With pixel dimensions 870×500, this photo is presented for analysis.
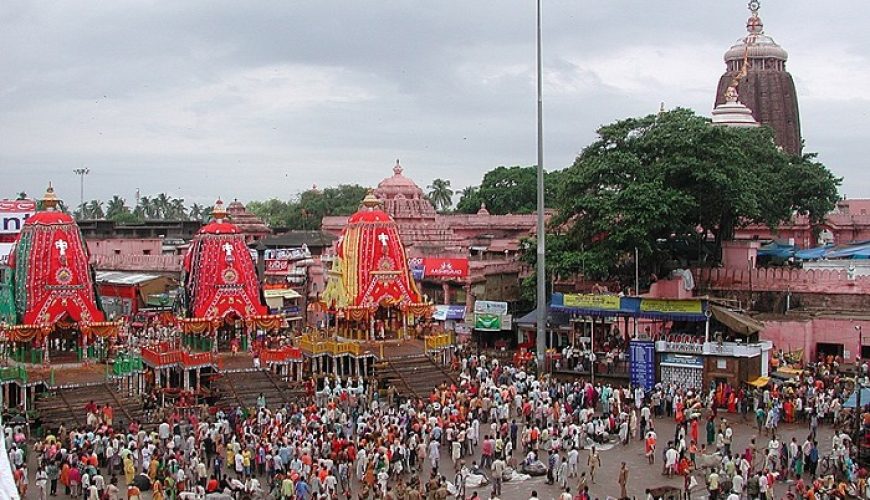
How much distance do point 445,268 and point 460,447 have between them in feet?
55.9

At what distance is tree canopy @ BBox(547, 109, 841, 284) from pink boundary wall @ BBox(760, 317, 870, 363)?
448 centimetres

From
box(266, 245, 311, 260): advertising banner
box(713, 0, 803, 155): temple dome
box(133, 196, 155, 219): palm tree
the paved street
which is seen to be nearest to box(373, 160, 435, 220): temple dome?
box(266, 245, 311, 260): advertising banner

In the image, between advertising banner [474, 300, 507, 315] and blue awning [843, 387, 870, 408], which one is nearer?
blue awning [843, 387, 870, 408]

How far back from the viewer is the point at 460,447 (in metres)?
20.5

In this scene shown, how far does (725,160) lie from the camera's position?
1319 inches

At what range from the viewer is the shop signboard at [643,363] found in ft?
86.6

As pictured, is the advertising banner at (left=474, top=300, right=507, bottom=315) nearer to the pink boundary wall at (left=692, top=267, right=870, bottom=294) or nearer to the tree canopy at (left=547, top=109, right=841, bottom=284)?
the tree canopy at (left=547, top=109, right=841, bottom=284)

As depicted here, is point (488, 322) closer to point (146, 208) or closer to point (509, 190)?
point (509, 190)

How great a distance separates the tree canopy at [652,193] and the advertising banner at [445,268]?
3.58 m

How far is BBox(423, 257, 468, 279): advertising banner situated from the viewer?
36969 millimetres

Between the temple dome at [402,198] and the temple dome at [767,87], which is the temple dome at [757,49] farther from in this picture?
the temple dome at [402,198]

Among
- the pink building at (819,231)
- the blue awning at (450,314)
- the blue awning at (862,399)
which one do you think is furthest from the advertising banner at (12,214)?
the blue awning at (862,399)

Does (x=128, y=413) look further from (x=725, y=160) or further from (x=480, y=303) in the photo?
(x=725, y=160)

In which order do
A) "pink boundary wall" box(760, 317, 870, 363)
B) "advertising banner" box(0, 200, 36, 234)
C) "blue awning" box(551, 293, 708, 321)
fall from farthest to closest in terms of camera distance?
"advertising banner" box(0, 200, 36, 234) < "pink boundary wall" box(760, 317, 870, 363) < "blue awning" box(551, 293, 708, 321)
